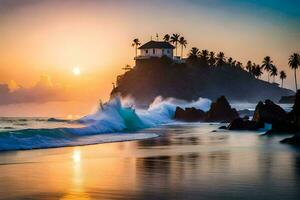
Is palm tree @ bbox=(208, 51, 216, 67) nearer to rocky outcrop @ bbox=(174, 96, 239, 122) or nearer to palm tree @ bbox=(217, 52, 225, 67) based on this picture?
palm tree @ bbox=(217, 52, 225, 67)

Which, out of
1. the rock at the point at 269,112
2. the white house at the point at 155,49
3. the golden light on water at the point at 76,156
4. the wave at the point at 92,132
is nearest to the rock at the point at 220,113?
the wave at the point at 92,132

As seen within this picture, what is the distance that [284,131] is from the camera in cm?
3284

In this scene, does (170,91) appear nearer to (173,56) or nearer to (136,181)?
(173,56)

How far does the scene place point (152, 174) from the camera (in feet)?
47.7

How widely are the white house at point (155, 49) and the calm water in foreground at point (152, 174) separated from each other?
113 m

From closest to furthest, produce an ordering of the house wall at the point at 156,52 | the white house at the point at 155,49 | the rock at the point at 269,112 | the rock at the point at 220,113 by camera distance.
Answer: the rock at the point at 269,112 < the rock at the point at 220,113 < the white house at the point at 155,49 < the house wall at the point at 156,52

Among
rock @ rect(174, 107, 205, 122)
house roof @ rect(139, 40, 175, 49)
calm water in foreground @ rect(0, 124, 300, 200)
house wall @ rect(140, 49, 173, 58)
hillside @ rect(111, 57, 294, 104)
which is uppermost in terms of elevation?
house roof @ rect(139, 40, 175, 49)

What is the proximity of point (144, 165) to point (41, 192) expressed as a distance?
5565 millimetres

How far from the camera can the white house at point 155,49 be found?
134 m

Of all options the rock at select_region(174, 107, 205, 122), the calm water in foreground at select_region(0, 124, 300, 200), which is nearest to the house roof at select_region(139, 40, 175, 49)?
the rock at select_region(174, 107, 205, 122)

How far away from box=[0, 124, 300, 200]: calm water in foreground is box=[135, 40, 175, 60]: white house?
11345cm

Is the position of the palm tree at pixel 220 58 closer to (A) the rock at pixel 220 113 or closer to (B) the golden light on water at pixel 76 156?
(A) the rock at pixel 220 113

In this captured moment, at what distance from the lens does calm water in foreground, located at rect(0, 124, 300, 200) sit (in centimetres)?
1149

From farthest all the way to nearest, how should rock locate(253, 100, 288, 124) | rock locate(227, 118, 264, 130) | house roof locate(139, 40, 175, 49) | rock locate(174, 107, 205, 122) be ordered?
house roof locate(139, 40, 175, 49) < rock locate(174, 107, 205, 122) < rock locate(253, 100, 288, 124) < rock locate(227, 118, 264, 130)
